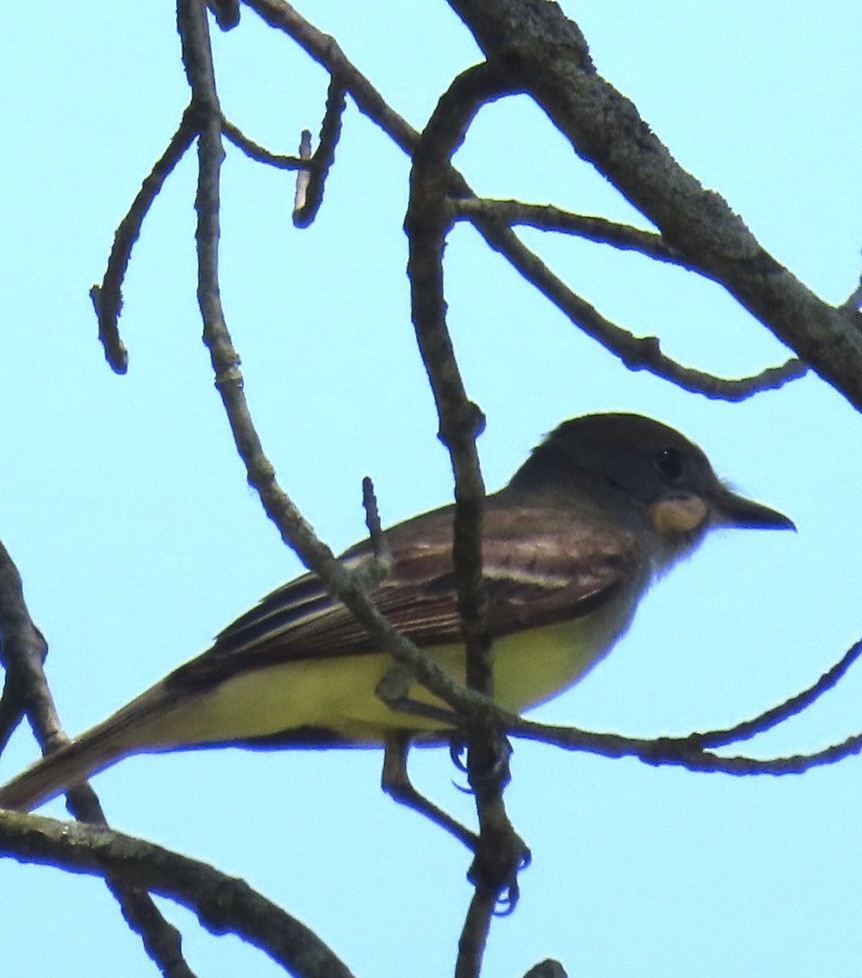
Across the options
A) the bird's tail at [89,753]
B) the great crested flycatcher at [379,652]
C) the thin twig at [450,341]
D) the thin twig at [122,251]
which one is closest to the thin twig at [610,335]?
the thin twig at [450,341]

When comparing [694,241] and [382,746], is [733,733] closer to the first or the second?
[694,241]

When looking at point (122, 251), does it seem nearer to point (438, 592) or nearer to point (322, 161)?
point (322, 161)

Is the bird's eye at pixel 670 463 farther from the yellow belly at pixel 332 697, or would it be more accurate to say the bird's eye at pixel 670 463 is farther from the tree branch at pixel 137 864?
the tree branch at pixel 137 864

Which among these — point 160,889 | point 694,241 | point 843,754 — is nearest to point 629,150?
point 694,241

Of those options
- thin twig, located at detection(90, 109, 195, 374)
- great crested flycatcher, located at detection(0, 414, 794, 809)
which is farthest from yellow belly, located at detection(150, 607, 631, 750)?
thin twig, located at detection(90, 109, 195, 374)

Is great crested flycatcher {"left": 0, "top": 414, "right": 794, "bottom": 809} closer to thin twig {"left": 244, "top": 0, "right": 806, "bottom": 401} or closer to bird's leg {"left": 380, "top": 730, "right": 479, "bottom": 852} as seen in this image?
bird's leg {"left": 380, "top": 730, "right": 479, "bottom": 852}

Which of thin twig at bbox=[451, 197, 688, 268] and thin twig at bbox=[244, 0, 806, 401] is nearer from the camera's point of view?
thin twig at bbox=[451, 197, 688, 268]

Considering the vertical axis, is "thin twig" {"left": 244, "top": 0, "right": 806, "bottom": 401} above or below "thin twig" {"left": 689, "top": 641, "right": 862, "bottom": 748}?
above

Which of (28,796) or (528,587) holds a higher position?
(528,587)
